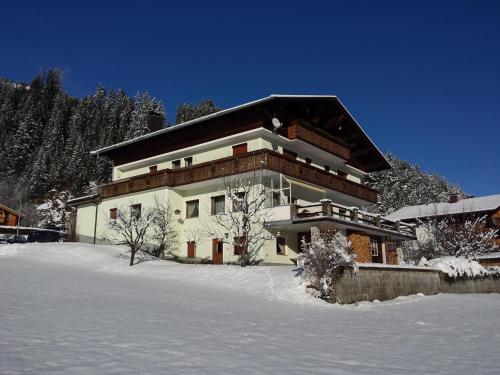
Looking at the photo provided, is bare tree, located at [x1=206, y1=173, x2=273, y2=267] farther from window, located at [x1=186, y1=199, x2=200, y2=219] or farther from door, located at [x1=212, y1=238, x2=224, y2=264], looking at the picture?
window, located at [x1=186, y1=199, x2=200, y2=219]

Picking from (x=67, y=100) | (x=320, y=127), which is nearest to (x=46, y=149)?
(x=67, y=100)

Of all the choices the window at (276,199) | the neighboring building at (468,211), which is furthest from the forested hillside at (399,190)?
the window at (276,199)

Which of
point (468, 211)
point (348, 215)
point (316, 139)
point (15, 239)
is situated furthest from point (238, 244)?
point (468, 211)

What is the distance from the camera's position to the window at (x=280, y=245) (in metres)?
25.0

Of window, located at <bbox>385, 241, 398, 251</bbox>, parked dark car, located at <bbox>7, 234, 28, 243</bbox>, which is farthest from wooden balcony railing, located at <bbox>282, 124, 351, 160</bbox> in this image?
parked dark car, located at <bbox>7, 234, 28, 243</bbox>

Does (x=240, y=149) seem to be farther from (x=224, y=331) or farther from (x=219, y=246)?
(x=224, y=331)

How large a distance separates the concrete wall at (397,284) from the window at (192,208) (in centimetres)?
1331

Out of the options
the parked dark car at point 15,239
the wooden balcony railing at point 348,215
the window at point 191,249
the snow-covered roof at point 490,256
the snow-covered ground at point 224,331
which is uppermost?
the wooden balcony railing at point 348,215

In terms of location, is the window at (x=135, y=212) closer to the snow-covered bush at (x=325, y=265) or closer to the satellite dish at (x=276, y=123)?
the satellite dish at (x=276, y=123)

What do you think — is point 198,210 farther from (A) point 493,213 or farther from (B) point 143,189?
(A) point 493,213

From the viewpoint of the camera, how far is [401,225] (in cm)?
3034

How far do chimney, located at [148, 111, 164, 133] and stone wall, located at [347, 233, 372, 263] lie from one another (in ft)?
64.7

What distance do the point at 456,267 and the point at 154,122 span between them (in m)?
25.4

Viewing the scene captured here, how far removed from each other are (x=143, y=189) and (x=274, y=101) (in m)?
10.8
